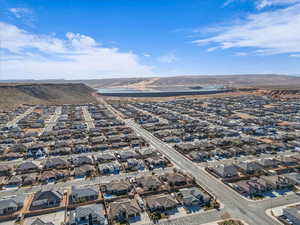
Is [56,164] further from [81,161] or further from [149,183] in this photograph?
[149,183]

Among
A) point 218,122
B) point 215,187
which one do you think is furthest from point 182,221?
point 218,122

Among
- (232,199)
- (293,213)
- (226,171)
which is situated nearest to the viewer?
(293,213)

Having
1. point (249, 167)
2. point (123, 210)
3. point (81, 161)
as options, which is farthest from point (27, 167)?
point (249, 167)

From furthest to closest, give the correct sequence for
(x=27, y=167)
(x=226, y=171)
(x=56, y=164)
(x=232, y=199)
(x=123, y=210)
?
(x=56, y=164) < (x=27, y=167) < (x=226, y=171) < (x=232, y=199) < (x=123, y=210)

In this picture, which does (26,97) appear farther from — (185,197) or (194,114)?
(185,197)

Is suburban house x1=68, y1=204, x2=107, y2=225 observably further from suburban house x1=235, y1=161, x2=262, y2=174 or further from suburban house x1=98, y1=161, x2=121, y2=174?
suburban house x1=235, y1=161, x2=262, y2=174

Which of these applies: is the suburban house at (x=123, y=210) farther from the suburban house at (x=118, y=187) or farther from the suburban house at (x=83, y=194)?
the suburban house at (x=83, y=194)

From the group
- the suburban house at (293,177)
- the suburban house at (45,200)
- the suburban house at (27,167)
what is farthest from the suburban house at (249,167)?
the suburban house at (27,167)
